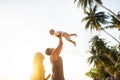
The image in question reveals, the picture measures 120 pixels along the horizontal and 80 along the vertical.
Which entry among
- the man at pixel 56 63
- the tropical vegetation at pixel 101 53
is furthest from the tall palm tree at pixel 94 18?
the man at pixel 56 63

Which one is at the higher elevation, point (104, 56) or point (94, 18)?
point (94, 18)

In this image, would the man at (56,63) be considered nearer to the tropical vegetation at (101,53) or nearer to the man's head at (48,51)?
the man's head at (48,51)

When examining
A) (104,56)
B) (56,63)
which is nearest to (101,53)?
(104,56)

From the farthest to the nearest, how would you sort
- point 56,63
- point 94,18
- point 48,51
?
point 94,18 → point 56,63 → point 48,51

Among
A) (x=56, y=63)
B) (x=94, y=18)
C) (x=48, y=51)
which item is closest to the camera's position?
(x=48, y=51)

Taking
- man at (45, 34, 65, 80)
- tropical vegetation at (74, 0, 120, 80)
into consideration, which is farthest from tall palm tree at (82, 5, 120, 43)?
man at (45, 34, 65, 80)

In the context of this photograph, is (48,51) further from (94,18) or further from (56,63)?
(94,18)

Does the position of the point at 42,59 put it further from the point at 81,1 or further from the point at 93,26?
the point at 93,26

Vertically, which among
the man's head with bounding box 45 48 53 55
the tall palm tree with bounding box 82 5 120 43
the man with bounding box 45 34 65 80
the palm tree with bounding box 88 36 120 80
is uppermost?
the man's head with bounding box 45 48 53 55

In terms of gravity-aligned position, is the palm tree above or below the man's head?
below

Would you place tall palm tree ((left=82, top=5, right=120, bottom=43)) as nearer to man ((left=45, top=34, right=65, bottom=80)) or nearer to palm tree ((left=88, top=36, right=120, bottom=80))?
palm tree ((left=88, top=36, right=120, bottom=80))

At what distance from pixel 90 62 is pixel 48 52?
5595 centimetres

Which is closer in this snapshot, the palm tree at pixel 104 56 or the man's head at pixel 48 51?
the man's head at pixel 48 51

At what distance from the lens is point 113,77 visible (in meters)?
54.6
